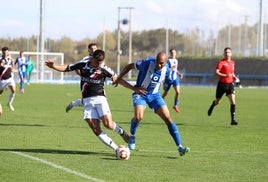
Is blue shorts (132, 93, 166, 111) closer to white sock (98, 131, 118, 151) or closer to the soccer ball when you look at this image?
white sock (98, 131, 118, 151)

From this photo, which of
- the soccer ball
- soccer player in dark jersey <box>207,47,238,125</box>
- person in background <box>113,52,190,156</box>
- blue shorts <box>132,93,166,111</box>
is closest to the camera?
the soccer ball

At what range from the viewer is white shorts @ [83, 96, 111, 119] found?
502 inches

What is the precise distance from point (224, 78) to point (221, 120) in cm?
248

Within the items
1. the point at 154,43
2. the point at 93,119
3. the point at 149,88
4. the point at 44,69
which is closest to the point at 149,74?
the point at 149,88

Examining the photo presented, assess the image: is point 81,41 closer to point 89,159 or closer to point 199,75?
point 199,75

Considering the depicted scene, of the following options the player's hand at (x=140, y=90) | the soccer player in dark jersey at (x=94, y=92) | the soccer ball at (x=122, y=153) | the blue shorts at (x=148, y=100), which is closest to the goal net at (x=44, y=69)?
the blue shorts at (x=148, y=100)

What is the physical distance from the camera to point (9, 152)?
42.2 ft

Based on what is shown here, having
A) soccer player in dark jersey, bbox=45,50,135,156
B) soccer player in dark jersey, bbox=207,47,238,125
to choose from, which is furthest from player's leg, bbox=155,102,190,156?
soccer player in dark jersey, bbox=207,47,238,125

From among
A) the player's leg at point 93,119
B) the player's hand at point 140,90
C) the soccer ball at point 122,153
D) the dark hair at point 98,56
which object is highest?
the dark hair at point 98,56

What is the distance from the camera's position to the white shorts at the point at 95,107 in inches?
502

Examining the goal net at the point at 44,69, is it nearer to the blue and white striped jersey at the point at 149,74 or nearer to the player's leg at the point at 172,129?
the blue and white striped jersey at the point at 149,74

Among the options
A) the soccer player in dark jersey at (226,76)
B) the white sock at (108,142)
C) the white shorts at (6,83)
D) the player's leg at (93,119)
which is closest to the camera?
the white sock at (108,142)

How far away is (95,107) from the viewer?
12805 millimetres

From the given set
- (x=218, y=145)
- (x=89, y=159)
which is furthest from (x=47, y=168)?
(x=218, y=145)
